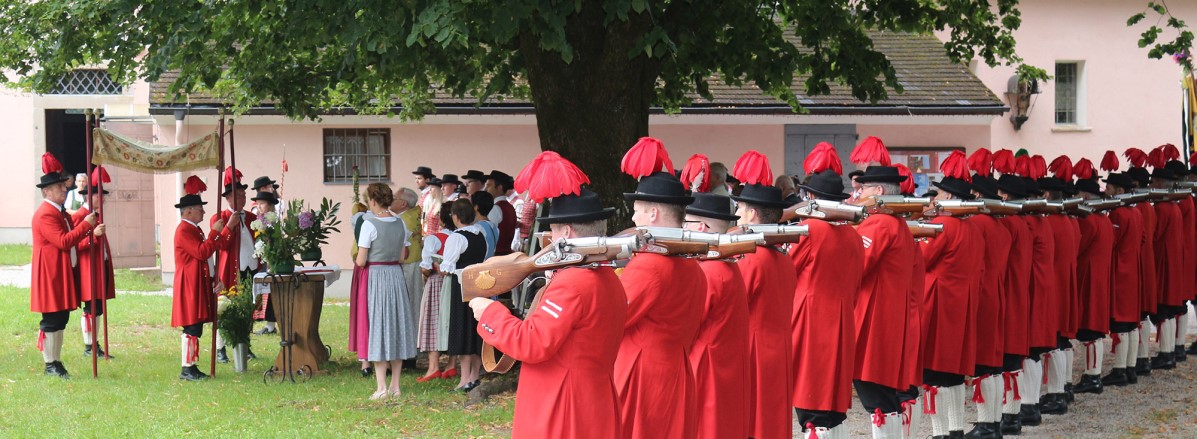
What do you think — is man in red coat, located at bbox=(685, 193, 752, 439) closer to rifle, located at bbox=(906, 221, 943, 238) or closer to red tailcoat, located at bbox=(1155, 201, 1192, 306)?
rifle, located at bbox=(906, 221, 943, 238)

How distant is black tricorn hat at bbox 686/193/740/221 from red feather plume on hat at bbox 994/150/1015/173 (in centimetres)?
436

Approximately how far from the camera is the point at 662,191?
5715mm

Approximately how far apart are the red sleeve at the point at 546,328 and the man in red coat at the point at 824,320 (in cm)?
272

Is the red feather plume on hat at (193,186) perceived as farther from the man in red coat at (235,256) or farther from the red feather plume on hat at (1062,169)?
the red feather plume on hat at (1062,169)

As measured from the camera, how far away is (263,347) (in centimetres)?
1476

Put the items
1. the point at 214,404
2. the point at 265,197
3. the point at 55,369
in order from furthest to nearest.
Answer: the point at 265,197, the point at 55,369, the point at 214,404

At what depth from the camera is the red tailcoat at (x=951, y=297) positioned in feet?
28.2

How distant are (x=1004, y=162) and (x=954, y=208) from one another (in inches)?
60.3

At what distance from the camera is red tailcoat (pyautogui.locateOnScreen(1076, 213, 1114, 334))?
36.2ft

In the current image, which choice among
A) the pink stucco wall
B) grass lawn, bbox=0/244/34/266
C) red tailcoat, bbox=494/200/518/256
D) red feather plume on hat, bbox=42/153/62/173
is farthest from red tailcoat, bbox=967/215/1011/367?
grass lawn, bbox=0/244/34/266

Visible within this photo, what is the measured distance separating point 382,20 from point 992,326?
5.15 metres

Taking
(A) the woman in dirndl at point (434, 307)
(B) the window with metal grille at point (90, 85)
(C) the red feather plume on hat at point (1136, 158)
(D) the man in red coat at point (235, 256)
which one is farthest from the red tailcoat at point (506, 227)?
(B) the window with metal grille at point (90, 85)

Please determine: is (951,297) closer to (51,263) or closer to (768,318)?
(768,318)

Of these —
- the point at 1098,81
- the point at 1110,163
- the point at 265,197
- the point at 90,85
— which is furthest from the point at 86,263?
the point at 1098,81
